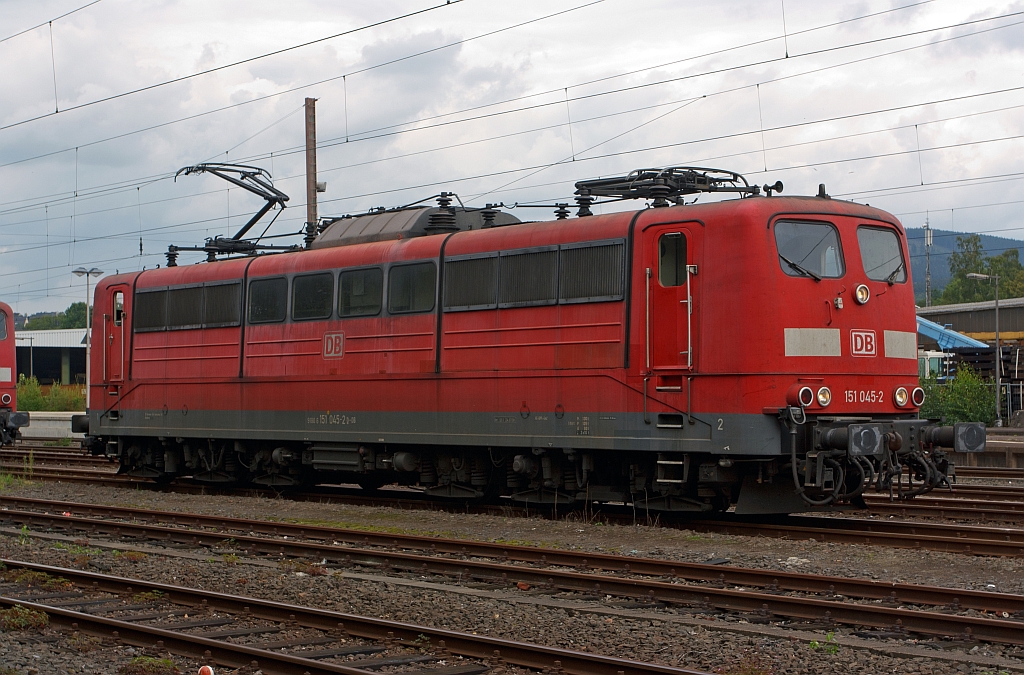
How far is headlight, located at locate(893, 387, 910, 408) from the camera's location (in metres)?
13.2

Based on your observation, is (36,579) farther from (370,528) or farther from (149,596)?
(370,528)

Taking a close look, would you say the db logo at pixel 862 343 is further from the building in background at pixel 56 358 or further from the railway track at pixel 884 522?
the building in background at pixel 56 358

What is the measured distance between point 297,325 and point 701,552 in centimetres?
801

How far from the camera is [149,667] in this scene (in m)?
7.49

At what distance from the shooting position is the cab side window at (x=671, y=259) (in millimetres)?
13172

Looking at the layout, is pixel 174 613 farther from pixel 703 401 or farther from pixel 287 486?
pixel 287 486

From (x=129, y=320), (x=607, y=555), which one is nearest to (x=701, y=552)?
(x=607, y=555)

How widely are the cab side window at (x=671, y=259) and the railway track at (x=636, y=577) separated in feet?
11.8

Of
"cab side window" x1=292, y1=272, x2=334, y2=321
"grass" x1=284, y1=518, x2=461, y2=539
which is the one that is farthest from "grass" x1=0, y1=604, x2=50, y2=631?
"cab side window" x1=292, y1=272, x2=334, y2=321

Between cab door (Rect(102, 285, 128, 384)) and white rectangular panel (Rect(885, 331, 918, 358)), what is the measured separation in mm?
13271

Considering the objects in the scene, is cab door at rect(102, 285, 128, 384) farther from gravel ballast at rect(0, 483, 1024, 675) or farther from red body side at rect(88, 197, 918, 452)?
gravel ballast at rect(0, 483, 1024, 675)

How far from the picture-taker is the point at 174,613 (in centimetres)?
945

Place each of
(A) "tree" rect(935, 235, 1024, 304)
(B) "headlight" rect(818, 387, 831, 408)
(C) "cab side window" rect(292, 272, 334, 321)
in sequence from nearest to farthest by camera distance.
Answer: (B) "headlight" rect(818, 387, 831, 408) < (C) "cab side window" rect(292, 272, 334, 321) < (A) "tree" rect(935, 235, 1024, 304)

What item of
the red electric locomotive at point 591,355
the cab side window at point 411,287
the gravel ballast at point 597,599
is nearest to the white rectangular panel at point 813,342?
the red electric locomotive at point 591,355
